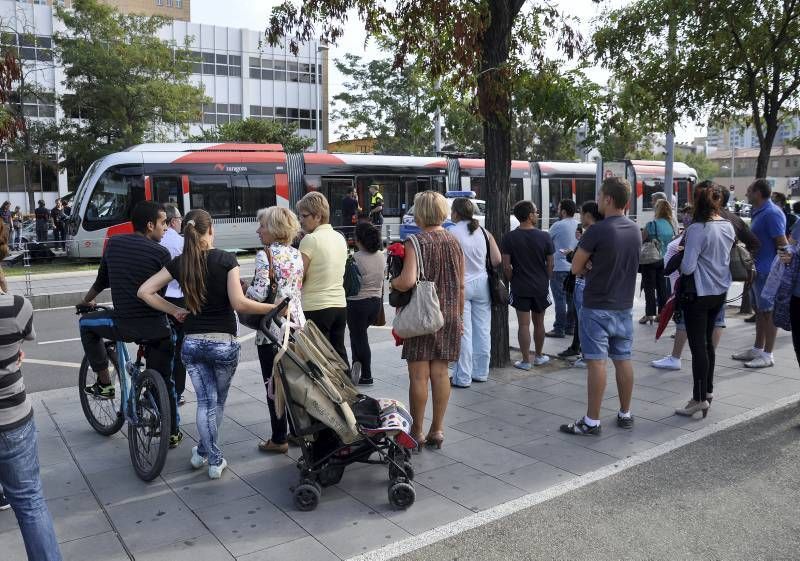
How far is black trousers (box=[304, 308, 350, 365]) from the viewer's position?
554 centimetres

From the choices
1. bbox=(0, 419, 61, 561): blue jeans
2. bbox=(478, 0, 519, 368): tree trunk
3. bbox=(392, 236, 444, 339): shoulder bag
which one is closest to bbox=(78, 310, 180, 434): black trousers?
bbox=(392, 236, 444, 339): shoulder bag

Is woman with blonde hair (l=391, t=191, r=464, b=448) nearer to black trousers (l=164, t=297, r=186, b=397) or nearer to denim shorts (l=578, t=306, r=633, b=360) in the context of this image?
denim shorts (l=578, t=306, r=633, b=360)

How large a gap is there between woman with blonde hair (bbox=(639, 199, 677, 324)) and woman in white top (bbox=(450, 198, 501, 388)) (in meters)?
3.25

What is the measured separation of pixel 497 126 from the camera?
7422 millimetres

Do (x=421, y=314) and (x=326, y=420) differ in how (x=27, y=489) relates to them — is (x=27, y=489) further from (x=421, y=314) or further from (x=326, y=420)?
(x=421, y=314)

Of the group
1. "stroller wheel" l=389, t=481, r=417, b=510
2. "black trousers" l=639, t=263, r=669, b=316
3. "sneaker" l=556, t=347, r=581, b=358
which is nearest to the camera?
"stroller wheel" l=389, t=481, r=417, b=510

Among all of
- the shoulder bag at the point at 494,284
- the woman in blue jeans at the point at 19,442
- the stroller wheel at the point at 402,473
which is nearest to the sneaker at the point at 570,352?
the shoulder bag at the point at 494,284

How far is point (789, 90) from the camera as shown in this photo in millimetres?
11383

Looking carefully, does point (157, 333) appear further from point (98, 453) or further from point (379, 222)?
point (379, 222)

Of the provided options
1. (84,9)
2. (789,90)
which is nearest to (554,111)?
(789,90)

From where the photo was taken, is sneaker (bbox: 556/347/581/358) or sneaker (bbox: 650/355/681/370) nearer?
sneaker (bbox: 650/355/681/370)

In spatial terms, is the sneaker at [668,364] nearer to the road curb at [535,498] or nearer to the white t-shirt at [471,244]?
the road curb at [535,498]

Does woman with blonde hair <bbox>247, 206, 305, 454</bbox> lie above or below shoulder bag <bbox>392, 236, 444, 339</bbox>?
above

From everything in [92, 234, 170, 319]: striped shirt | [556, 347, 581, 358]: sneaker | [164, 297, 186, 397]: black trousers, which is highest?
[92, 234, 170, 319]: striped shirt
